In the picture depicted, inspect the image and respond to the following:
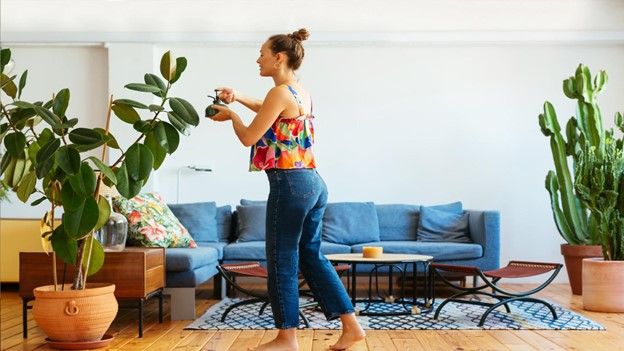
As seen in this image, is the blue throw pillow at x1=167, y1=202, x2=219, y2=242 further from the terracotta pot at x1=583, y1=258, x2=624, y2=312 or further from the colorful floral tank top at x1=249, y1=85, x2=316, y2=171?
the colorful floral tank top at x1=249, y1=85, x2=316, y2=171

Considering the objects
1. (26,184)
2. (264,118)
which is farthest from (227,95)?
(26,184)

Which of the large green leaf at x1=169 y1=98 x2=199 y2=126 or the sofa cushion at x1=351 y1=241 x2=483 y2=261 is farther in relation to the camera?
the sofa cushion at x1=351 y1=241 x2=483 y2=261

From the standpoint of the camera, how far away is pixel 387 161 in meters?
7.69

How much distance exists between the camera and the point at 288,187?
135 inches

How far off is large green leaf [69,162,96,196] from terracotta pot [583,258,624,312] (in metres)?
3.47

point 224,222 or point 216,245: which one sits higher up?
point 224,222

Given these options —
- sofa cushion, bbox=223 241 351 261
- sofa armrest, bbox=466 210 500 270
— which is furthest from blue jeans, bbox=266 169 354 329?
sofa armrest, bbox=466 210 500 270

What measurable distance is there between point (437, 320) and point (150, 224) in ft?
6.37

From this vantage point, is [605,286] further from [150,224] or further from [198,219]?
[198,219]

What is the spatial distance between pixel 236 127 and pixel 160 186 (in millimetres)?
4359

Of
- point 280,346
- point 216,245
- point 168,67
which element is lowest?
point 280,346

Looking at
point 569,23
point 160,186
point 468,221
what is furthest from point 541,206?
point 160,186

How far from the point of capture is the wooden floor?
4.12 metres

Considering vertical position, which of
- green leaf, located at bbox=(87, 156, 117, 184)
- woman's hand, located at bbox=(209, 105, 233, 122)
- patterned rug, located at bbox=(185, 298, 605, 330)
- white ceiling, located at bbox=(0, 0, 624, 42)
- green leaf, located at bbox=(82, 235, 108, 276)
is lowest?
patterned rug, located at bbox=(185, 298, 605, 330)
